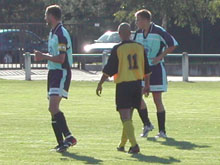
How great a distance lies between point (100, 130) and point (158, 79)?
4.50 feet

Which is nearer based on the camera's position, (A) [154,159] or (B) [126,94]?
(A) [154,159]

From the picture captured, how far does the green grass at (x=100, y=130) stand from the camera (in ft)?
31.4

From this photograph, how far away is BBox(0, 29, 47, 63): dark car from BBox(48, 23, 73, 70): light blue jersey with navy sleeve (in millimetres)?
22368

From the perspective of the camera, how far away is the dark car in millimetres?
32688

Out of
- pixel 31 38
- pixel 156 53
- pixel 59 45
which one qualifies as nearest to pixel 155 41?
pixel 156 53

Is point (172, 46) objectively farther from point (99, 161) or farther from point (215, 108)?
point (215, 108)

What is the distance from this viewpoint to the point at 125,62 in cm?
993

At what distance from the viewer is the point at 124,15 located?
36156mm

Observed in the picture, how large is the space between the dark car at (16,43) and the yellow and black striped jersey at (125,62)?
22.8 meters

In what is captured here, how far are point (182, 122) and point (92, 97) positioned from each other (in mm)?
6103

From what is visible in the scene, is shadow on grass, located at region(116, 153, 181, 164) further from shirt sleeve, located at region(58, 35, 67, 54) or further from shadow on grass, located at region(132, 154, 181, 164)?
shirt sleeve, located at region(58, 35, 67, 54)

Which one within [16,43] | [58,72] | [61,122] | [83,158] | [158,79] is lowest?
[83,158]

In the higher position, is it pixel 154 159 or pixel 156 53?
pixel 156 53

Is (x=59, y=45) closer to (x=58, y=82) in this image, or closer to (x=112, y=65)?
(x=58, y=82)
